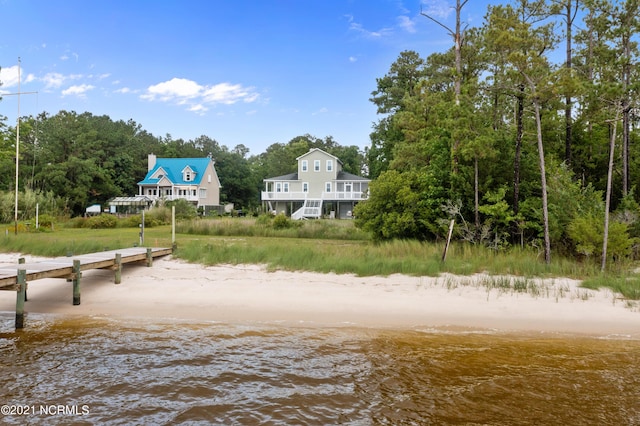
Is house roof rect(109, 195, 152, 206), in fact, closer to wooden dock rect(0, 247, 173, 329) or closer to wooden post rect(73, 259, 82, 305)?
wooden dock rect(0, 247, 173, 329)

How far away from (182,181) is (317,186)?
730 inches

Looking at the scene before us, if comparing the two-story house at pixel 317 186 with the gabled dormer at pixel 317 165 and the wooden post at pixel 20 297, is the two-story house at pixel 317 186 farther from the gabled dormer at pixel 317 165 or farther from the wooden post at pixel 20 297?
the wooden post at pixel 20 297

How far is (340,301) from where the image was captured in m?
10.6

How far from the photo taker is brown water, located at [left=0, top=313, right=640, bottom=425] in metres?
5.53

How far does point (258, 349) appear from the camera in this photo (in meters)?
7.87

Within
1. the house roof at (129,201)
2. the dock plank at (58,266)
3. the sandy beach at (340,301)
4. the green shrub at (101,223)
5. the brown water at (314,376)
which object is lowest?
the brown water at (314,376)

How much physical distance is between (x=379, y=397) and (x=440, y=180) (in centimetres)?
1347

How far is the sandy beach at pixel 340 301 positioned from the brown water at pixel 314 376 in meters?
0.70

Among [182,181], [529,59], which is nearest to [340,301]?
[529,59]

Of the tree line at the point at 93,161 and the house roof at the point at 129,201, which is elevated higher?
the tree line at the point at 93,161

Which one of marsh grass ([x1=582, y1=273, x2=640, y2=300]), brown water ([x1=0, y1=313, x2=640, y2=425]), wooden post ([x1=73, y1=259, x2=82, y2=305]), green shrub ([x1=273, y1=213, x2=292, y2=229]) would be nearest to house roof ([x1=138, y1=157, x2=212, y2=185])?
green shrub ([x1=273, y1=213, x2=292, y2=229])

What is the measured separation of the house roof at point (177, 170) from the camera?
54094 mm

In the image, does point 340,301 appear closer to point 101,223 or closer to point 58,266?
point 58,266

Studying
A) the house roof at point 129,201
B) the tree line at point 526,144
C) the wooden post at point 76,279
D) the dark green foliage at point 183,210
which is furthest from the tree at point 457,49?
the house roof at point 129,201
